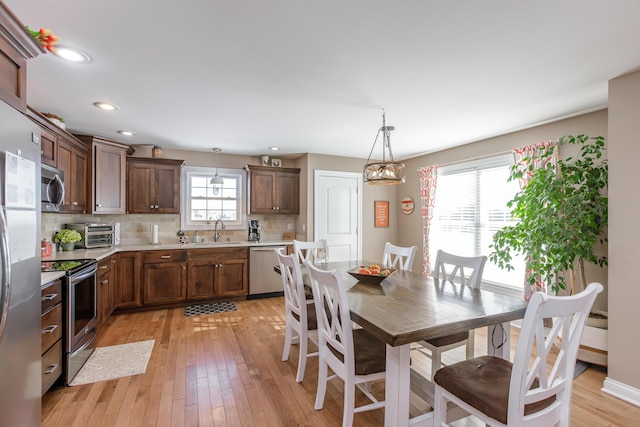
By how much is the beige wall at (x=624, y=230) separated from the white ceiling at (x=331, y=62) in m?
0.25

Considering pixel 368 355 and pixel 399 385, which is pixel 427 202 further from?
pixel 399 385

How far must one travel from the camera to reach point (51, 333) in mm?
2160

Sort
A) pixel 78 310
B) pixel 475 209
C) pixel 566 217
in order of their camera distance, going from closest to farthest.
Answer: pixel 78 310, pixel 566 217, pixel 475 209

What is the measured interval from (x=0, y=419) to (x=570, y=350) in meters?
2.49

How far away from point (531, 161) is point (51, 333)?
15.7 ft

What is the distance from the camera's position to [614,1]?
58.4 inches

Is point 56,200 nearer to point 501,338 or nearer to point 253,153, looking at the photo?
point 253,153

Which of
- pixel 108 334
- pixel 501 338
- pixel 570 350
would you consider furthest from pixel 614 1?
pixel 108 334

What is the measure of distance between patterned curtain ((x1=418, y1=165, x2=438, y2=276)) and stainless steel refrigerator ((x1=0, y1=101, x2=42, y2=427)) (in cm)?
456

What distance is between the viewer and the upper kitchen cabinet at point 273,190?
5078mm

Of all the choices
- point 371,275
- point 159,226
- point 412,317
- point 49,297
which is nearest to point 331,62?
point 371,275

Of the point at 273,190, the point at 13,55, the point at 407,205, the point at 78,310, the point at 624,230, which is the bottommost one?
the point at 78,310

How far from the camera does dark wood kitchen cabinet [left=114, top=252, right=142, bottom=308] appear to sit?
156 inches

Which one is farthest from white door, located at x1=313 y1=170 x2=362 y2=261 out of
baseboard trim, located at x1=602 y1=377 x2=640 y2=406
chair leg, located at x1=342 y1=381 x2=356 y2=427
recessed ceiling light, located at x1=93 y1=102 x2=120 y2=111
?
baseboard trim, located at x1=602 y1=377 x2=640 y2=406
